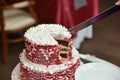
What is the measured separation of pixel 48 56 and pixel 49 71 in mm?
55

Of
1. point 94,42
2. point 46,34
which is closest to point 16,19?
point 94,42

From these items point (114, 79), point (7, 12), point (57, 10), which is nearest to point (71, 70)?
point (114, 79)

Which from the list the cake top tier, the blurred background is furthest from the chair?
the cake top tier

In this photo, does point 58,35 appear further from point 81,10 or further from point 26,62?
point 81,10

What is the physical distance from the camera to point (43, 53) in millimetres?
944

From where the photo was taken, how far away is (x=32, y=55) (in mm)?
973

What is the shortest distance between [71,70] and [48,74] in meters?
0.09

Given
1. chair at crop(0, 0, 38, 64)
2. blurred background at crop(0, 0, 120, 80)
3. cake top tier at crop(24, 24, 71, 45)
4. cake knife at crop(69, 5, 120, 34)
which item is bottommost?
blurred background at crop(0, 0, 120, 80)

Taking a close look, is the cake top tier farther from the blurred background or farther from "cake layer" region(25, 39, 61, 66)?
the blurred background

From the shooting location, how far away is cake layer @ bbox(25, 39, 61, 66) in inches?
37.0

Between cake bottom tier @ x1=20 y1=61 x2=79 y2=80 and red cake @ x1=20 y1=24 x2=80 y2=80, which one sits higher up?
red cake @ x1=20 y1=24 x2=80 y2=80

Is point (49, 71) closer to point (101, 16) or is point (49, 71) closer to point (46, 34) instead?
point (46, 34)

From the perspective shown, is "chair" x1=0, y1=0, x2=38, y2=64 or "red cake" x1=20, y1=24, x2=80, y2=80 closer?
"red cake" x1=20, y1=24, x2=80, y2=80

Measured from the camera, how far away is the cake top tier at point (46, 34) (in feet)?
3.11
